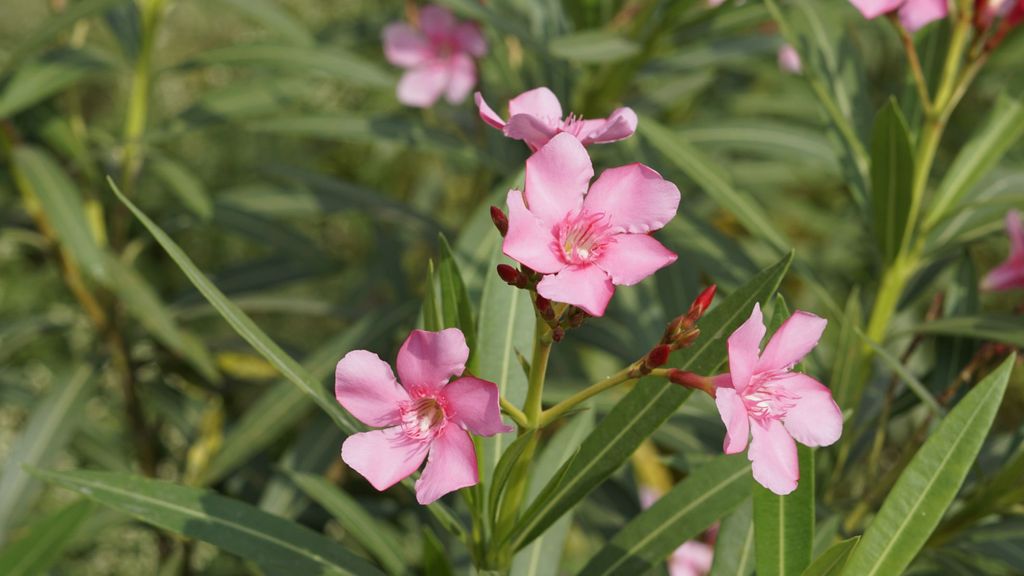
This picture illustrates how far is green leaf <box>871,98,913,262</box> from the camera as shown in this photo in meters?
1.16

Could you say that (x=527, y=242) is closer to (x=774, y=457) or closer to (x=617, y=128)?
(x=617, y=128)

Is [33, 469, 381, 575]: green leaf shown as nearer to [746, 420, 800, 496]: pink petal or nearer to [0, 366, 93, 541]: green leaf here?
[746, 420, 800, 496]: pink petal

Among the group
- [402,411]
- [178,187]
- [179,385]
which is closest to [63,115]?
[178,187]

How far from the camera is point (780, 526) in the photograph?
0.90m

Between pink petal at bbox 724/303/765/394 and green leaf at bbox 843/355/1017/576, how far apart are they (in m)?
0.20

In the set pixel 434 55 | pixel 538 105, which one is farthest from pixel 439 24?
pixel 538 105

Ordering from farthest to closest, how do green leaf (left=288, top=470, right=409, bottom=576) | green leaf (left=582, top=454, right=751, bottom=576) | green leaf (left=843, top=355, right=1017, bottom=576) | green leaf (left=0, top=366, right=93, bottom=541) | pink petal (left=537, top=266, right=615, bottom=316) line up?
1. green leaf (left=0, top=366, right=93, bottom=541)
2. green leaf (left=288, top=470, right=409, bottom=576)
3. green leaf (left=582, top=454, right=751, bottom=576)
4. green leaf (left=843, top=355, right=1017, bottom=576)
5. pink petal (left=537, top=266, right=615, bottom=316)

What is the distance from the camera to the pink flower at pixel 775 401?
0.76 m

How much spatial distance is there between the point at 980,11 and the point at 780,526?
68 centimetres

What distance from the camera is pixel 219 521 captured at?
3.20ft

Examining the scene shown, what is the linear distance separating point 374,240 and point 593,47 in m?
0.79

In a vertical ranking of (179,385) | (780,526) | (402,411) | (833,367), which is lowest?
(179,385)

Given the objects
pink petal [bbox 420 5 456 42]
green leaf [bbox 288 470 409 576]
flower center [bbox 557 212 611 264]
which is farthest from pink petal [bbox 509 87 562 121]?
pink petal [bbox 420 5 456 42]

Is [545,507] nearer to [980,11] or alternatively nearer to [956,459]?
[956,459]
